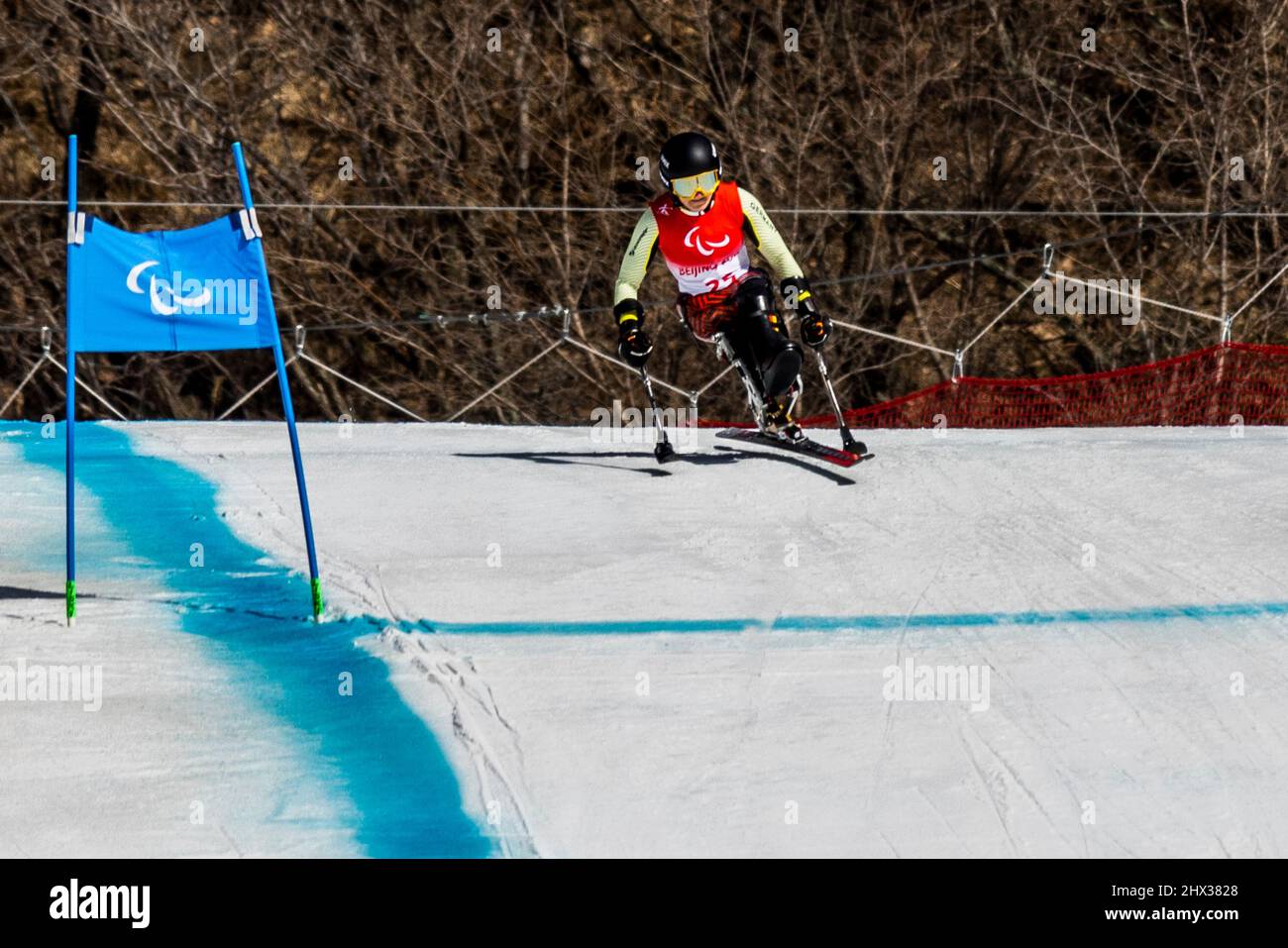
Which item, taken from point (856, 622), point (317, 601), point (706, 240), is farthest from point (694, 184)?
point (317, 601)

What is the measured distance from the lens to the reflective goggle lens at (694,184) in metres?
8.41

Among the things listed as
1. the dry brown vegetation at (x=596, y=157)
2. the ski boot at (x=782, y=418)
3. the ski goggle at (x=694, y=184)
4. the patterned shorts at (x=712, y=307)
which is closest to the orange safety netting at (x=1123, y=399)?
the dry brown vegetation at (x=596, y=157)

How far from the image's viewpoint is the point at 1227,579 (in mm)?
7289

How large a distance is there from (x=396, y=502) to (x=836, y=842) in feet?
14.2

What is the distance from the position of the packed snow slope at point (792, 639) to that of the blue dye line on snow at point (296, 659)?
50 millimetres

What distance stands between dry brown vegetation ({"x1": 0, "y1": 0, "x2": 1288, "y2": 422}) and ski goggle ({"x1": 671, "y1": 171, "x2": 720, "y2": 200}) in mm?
10837

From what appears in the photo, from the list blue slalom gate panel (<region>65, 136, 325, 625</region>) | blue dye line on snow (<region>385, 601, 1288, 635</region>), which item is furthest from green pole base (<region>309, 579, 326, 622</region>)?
blue slalom gate panel (<region>65, 136, 325, 625</region>)

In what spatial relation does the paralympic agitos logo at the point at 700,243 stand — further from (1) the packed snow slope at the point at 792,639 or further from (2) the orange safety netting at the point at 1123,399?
(2) the orange safety netting at the point at 1123,399

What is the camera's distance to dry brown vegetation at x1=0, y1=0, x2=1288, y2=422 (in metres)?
19.5

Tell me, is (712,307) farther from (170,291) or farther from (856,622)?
(170,291)

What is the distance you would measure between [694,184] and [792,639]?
2.67 m

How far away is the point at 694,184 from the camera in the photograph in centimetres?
844
